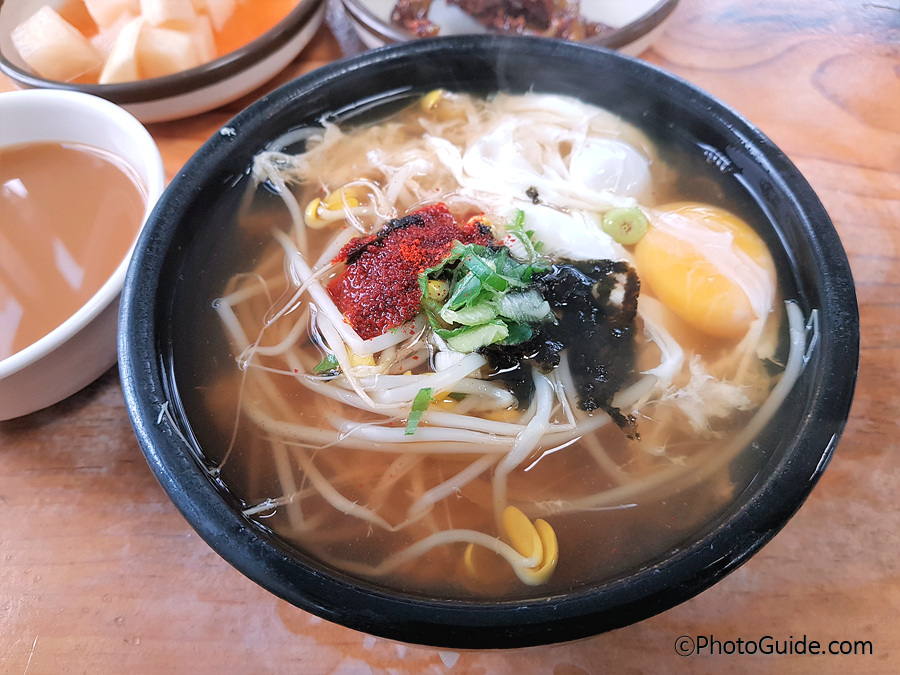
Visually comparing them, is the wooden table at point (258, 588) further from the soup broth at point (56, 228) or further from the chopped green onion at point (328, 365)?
the chopped green onion at point (328, 365)

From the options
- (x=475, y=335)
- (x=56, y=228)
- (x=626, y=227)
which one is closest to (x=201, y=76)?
(x=56, y=228)

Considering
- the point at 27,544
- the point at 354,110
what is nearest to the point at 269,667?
the point at 27,544

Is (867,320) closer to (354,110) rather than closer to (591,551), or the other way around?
(591,551)

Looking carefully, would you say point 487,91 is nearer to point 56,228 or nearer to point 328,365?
point 328,365

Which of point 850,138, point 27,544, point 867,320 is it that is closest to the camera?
point 27,544

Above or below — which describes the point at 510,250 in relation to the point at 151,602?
above

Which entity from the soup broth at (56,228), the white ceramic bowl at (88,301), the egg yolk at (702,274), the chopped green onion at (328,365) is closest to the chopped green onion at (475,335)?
the chopped green onion at (328,365)

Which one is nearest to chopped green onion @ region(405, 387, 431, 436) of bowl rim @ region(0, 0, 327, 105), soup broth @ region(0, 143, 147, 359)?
soup broth @ region(0, 143, 147, 359)
